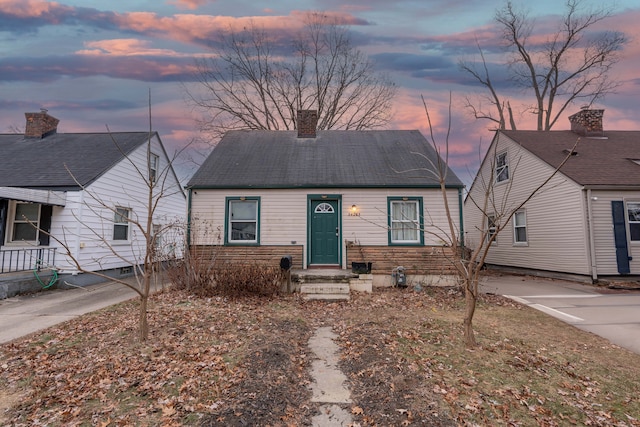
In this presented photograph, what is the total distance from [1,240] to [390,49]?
15.2 m

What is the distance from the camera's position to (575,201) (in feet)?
36.7

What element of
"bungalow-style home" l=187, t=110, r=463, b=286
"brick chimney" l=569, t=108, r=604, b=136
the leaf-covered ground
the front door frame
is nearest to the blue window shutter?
"bungalow-style home" l=187, t=110, r=463, b=286

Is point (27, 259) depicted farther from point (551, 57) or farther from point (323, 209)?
point (551, 57)

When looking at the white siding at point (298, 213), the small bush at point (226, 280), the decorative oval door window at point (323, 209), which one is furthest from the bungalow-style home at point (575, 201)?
the small bush at point (226, 280)

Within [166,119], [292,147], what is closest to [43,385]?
[292,147]

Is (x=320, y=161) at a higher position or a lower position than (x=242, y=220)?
higher

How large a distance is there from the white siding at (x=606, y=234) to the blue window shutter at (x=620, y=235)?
11cm

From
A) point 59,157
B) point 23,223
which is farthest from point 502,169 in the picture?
point 23,223

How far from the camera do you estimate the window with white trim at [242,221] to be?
35.2 ft

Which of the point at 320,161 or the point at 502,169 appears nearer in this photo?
the point at 320,161

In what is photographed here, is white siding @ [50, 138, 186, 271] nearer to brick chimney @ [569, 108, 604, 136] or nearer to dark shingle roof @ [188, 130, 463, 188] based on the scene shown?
dark shingle roof @ [188, 130, 463, 188]

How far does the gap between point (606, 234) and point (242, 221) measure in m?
12.9

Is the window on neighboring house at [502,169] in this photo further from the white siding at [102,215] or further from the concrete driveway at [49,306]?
the concrete driveway at [49,306]

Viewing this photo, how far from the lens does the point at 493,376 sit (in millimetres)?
3934
